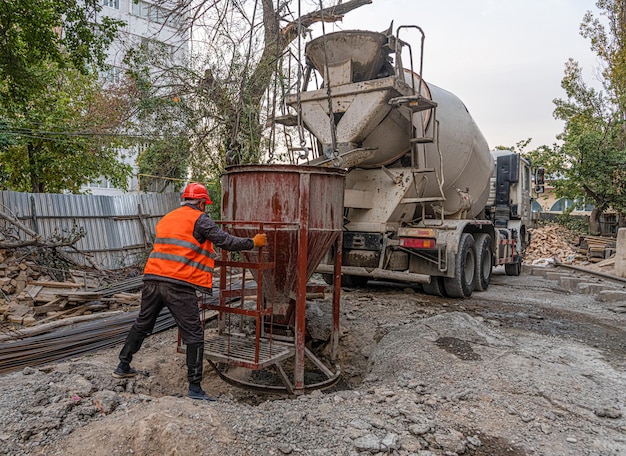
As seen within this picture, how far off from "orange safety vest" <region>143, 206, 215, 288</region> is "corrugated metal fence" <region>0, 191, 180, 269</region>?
19.4 ft

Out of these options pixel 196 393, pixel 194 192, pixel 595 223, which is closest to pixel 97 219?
pixel 194 192

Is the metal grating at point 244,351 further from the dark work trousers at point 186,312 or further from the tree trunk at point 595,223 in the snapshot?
the tree trunk at point 595,223

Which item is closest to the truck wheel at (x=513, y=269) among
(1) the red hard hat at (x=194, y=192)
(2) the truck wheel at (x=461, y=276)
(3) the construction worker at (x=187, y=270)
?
(2) the truck wheel at (x=461, y=276)

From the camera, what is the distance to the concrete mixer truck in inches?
257

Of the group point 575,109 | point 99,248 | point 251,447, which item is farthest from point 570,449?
point 575,109

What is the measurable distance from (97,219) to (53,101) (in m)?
3.47

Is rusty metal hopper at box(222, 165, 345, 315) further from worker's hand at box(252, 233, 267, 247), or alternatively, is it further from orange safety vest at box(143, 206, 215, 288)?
orange safety vest at box(143, 206, 215, 288)

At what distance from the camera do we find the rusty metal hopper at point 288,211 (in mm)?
4367

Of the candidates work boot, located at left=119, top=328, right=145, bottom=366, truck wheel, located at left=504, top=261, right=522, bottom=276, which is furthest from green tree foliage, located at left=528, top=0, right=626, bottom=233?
work boot, located at left=119, top=328, right=145, bottom=366

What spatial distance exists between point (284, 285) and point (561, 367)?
273 centimetres

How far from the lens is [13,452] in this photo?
2.81 m

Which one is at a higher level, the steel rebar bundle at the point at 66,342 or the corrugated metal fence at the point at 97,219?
the corrugated metal fence at the point at 97,219

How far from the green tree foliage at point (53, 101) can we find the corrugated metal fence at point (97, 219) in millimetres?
1546

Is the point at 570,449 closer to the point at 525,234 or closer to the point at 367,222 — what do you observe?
the point at 367,222
